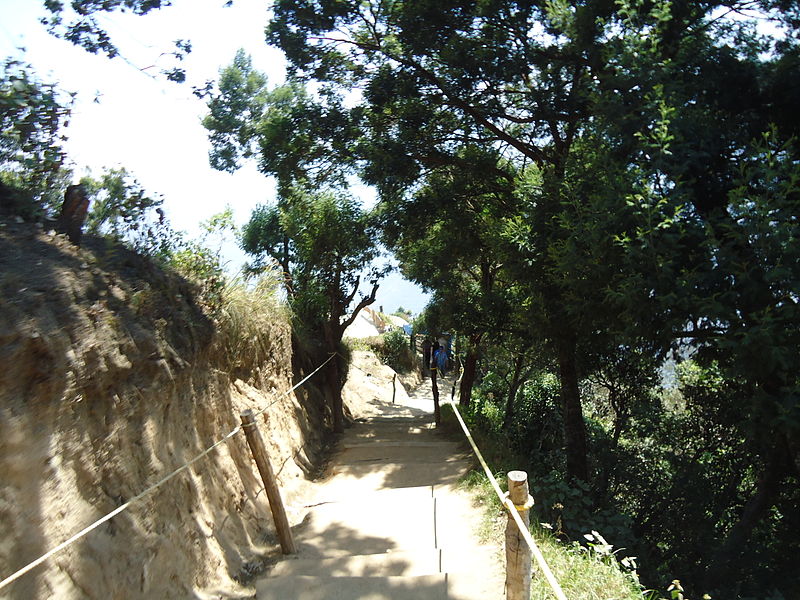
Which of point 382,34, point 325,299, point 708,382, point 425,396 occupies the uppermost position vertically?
point 382,34

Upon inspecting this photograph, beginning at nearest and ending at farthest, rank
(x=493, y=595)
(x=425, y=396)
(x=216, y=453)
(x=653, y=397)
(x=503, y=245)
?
1. (x=493, y=595)
2. (x=216, y=453)
3. (x=503, y=245)
4. (x=653, y=397)
5. (x=425, y=396)

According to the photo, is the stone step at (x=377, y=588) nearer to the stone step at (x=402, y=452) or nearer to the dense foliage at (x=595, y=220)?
the dense foliage at (x=595, y=220)

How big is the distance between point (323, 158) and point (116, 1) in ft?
15.7

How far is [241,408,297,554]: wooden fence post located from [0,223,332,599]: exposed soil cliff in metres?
0.30

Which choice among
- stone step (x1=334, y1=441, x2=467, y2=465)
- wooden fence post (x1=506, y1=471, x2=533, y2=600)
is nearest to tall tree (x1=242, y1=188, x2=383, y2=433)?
stone step (x1=334, y1=441, x2=467, y2=465)

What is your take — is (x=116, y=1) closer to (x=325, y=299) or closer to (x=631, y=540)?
(x=325, y=299)

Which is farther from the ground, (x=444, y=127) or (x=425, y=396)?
(x=444, y=127)

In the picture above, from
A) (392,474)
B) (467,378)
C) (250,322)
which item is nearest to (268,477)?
(250,322)

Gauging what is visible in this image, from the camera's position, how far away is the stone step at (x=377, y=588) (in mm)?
4320

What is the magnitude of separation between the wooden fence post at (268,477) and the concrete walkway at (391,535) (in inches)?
10.1

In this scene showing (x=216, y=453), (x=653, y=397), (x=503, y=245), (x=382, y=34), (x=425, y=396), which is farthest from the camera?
(x=425, y=396)

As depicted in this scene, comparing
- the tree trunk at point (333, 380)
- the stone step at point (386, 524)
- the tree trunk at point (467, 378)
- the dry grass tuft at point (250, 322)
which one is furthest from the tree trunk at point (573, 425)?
the tree trunk at point (333, 380)

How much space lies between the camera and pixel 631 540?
707 cm

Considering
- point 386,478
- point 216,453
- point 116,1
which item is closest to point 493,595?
point 216,453
